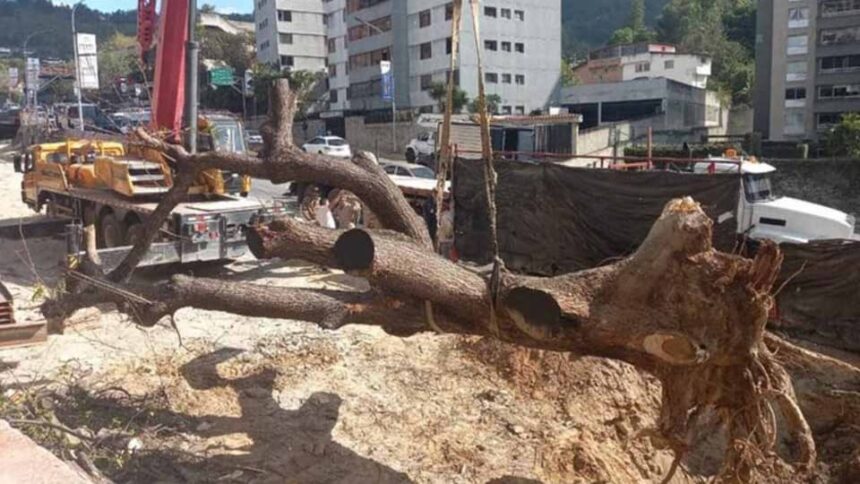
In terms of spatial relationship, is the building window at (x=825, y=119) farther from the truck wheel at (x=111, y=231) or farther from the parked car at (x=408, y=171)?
the truck wheel at (x=111, y=231)

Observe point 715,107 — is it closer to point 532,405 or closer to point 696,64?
point 696,64

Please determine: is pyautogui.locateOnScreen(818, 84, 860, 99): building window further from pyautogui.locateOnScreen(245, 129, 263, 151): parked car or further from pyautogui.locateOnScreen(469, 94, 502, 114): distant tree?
pyautogui.locateOnScreen(245, 129, 263, 151): parked car

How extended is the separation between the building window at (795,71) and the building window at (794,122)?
2.07 m

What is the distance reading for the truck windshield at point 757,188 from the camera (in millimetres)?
12148

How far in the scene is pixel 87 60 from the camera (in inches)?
1194

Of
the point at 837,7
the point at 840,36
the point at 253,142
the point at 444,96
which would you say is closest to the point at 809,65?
the point at 840,36

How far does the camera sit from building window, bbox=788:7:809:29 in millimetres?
48438

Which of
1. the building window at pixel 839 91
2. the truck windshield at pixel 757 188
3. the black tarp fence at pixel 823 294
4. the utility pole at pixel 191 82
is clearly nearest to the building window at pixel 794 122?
the building window at pixel 839 91

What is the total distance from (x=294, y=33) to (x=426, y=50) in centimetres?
2431

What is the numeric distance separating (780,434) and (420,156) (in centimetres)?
2907

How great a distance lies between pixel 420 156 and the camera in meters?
35.7

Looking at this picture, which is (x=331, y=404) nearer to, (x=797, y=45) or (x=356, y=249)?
(x=356, y=249)

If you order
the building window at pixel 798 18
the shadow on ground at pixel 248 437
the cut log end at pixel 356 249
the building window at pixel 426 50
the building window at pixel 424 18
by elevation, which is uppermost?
the building window at pixel 424 18

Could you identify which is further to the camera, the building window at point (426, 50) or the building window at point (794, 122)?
the building window at point (426, 50)
